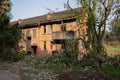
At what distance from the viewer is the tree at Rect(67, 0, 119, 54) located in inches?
616

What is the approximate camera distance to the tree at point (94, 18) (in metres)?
15.7

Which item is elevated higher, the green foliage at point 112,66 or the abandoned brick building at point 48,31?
the abandoned brick building at point 48,31

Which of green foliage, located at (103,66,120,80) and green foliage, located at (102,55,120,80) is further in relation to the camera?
green foliage, located at (102,55,120,80)

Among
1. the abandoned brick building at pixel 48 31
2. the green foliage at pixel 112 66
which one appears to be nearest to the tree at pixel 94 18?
the green foliage at pixel 112 66

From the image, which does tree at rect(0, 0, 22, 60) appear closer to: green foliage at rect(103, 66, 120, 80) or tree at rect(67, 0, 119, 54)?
tree at rect(67, 0, 119, 54)

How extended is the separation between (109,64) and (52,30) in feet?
74.4

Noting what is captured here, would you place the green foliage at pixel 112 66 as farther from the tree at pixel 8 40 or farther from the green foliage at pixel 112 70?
the tree at pixel 8 40

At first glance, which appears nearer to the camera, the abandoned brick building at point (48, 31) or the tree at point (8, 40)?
the tree at point (8, 40)

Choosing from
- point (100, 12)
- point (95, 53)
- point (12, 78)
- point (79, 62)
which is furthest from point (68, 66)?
point (100, 12)

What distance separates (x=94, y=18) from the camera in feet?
58.2

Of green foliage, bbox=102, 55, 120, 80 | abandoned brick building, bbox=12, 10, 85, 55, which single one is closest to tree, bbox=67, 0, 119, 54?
green foliage, bbox=102, 55, 120, 80

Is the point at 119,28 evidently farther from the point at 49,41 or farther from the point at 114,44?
the point at 49,41

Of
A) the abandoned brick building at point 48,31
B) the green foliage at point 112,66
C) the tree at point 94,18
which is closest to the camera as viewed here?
the green foliage at point 112,66

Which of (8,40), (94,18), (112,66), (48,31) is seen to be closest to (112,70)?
(112,66)
